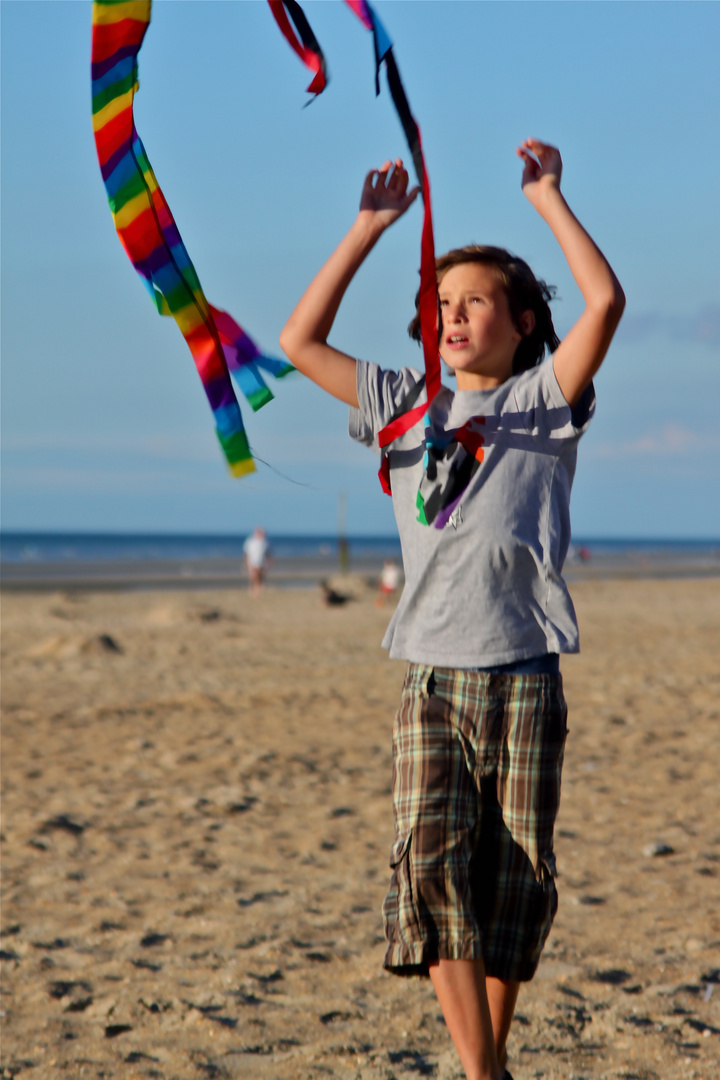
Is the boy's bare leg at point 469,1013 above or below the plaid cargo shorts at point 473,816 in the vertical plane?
below

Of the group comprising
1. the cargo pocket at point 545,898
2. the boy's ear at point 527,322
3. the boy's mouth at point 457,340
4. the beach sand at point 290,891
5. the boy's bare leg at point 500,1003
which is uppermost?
the boy's ear at point 527,322

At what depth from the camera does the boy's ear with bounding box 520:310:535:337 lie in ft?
8.11

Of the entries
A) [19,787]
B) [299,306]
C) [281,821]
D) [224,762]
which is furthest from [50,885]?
[299,306]

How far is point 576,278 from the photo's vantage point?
2.22 meters

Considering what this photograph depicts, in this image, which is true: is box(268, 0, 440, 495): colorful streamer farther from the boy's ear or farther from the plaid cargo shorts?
the plaid cargo shorts

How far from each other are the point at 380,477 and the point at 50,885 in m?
2.94

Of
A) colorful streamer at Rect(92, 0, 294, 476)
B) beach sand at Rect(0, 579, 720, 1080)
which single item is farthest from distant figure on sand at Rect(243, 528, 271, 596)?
colorful streamer at Rect(92, 0, 294, 476)

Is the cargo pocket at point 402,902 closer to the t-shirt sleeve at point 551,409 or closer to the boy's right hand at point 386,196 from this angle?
the t-shirt sleeve at point 551,409

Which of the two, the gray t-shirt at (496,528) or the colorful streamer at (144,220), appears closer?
the gray t-shirt at (496,528)

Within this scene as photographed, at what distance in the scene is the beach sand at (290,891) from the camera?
303 centimetres

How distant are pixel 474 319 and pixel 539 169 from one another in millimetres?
363

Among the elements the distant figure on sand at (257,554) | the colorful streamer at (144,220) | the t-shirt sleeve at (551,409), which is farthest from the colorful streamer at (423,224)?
the distant figure on sand at (257,554)

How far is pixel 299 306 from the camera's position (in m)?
2.46

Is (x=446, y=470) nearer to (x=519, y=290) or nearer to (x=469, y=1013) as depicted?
(x=519, y=290)
